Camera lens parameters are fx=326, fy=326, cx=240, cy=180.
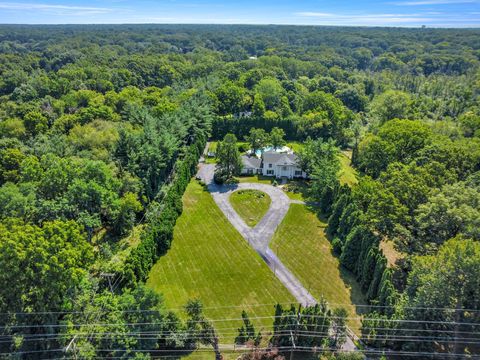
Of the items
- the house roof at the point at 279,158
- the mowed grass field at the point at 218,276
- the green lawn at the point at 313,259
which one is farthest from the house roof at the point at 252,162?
the mowed grass field at the point at 218,276

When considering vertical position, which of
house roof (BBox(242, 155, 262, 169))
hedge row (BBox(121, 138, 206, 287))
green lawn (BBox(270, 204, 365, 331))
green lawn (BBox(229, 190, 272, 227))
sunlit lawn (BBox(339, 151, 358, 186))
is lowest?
sunlit lawn (BBox(339, 151, 358, 186))

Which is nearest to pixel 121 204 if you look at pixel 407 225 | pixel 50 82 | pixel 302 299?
pixel 302 299

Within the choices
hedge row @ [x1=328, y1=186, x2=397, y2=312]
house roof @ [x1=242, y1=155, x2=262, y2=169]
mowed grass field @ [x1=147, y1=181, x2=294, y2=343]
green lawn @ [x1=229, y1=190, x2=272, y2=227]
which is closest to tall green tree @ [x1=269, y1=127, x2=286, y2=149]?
house roof @ [x1=242, y1=155, x2=262, y2=169]

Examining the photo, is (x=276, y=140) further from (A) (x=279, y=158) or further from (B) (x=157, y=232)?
(B) (x=157, y=232)

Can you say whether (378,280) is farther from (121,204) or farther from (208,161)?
(208,161)

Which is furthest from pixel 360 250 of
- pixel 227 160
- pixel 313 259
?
pixel 227 160

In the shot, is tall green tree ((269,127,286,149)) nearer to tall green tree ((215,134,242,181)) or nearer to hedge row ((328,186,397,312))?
tall green tree ((215,134,242,181))
